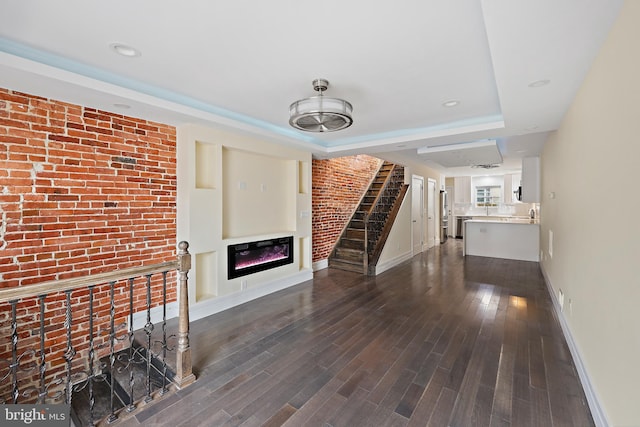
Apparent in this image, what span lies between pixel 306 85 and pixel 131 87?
65.9 inches

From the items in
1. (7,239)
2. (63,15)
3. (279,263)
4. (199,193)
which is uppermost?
(63,15)

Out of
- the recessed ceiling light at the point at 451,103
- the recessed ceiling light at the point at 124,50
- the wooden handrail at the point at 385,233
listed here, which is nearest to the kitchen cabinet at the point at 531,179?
the wooden handrail at the point at 385,233

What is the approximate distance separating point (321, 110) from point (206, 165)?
6.56 ft

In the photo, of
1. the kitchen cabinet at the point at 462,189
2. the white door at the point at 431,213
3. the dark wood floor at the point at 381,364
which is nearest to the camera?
the dark wood floor at the point at 381,364

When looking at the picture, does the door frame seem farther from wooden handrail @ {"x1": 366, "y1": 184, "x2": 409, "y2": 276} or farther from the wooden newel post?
the wooden newel post

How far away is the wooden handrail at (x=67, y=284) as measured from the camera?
1.60 metres

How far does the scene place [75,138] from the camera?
2.80 metres

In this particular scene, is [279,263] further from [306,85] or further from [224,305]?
[306,85]

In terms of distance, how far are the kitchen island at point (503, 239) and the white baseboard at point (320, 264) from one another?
3995 mm

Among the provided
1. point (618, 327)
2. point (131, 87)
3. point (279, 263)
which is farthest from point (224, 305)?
point (618, 327)

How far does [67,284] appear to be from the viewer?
1799 millimetres

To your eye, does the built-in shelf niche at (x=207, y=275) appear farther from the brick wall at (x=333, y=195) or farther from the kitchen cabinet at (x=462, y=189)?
the kitchen cabinet at (x=462, y=189)

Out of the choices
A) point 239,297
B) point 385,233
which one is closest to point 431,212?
point 385,233

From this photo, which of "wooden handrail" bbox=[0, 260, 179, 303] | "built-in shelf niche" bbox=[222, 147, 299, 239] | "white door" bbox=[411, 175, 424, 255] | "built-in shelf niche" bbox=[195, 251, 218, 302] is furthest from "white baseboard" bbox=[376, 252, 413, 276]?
"wooden handrail" bbox=[0, 260, 179, 303]
